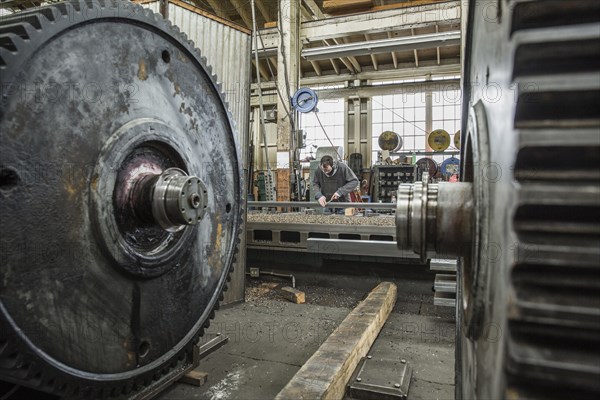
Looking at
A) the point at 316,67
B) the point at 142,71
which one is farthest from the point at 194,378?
the point at 316,67

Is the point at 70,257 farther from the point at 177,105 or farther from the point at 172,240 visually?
the point at 177,105

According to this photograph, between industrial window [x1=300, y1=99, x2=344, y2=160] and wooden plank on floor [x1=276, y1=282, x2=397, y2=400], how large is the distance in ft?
28.2

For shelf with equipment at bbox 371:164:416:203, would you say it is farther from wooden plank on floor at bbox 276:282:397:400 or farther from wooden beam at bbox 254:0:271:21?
wooden plank on floor at bbox 276:282:397:400

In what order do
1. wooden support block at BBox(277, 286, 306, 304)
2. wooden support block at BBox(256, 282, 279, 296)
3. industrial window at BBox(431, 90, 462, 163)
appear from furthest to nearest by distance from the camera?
industrial window at BBox(431, 90, 462, 163)
wooden support block at BBox(256, 282, 279, 296)
wooden support block at BBox(277, 286, 306, 304)

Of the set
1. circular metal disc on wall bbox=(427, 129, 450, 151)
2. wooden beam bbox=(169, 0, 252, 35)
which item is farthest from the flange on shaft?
circular metal disc on wall bbox=(427, 129, 450, 151)

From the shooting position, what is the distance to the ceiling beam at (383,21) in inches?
208

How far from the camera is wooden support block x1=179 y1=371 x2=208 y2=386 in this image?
1.58 meters

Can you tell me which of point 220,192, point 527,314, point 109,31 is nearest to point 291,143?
point 220,192

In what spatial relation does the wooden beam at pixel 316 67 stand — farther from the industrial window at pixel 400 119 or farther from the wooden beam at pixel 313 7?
the wooden beam at pixel 313 7

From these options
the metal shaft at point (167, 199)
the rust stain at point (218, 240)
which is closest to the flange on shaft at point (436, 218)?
the metal shaft at point (167, 199)

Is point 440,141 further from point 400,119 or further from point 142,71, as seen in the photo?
point 142,71

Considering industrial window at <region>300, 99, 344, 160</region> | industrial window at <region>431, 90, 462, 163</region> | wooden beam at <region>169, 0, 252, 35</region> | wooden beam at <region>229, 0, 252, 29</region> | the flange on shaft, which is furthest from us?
industrial window at <region>300, 99, 344, 160</region>

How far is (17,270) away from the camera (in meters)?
0.72

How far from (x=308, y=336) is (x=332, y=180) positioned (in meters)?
2.46
